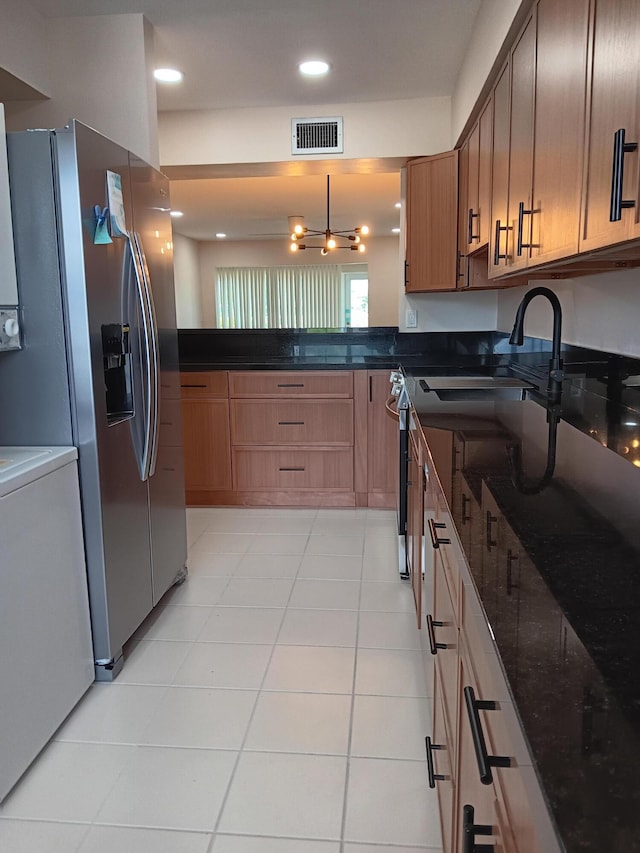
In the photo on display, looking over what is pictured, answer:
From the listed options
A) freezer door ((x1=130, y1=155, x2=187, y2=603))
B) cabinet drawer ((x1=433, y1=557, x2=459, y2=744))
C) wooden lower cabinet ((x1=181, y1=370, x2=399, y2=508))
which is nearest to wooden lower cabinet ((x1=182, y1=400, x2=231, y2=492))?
wooden lower cabinet ((x1=181, y1=370, x2=399, y2=508))

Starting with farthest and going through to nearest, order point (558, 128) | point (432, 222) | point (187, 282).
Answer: point (187, 282) < point (432, 222) < point (558, 128)

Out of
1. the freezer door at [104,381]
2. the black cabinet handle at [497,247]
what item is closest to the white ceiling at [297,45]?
the freezer door at [104,381]

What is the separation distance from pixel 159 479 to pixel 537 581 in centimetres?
197

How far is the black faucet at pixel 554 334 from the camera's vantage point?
225 cm

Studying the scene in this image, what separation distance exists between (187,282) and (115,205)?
7555 millimetres

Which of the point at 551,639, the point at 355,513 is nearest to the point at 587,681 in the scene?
the point at 551,639

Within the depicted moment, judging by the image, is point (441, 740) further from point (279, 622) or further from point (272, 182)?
point (272, 182)

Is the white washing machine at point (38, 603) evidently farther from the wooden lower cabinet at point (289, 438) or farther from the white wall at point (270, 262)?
the white wall at point (270, 262)

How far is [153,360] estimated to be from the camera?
2363 mm

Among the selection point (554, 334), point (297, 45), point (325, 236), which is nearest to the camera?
point (554, 334)

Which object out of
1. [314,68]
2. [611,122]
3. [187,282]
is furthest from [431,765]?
[187,282]

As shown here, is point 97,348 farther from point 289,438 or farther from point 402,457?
point 289,438

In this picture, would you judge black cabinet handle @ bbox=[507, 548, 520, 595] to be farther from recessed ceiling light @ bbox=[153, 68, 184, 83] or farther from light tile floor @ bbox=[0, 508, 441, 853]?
recessed ceiling light @ bbox=[153, 68, 184, 83]

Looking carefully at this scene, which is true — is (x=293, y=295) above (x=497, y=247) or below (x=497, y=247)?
above
